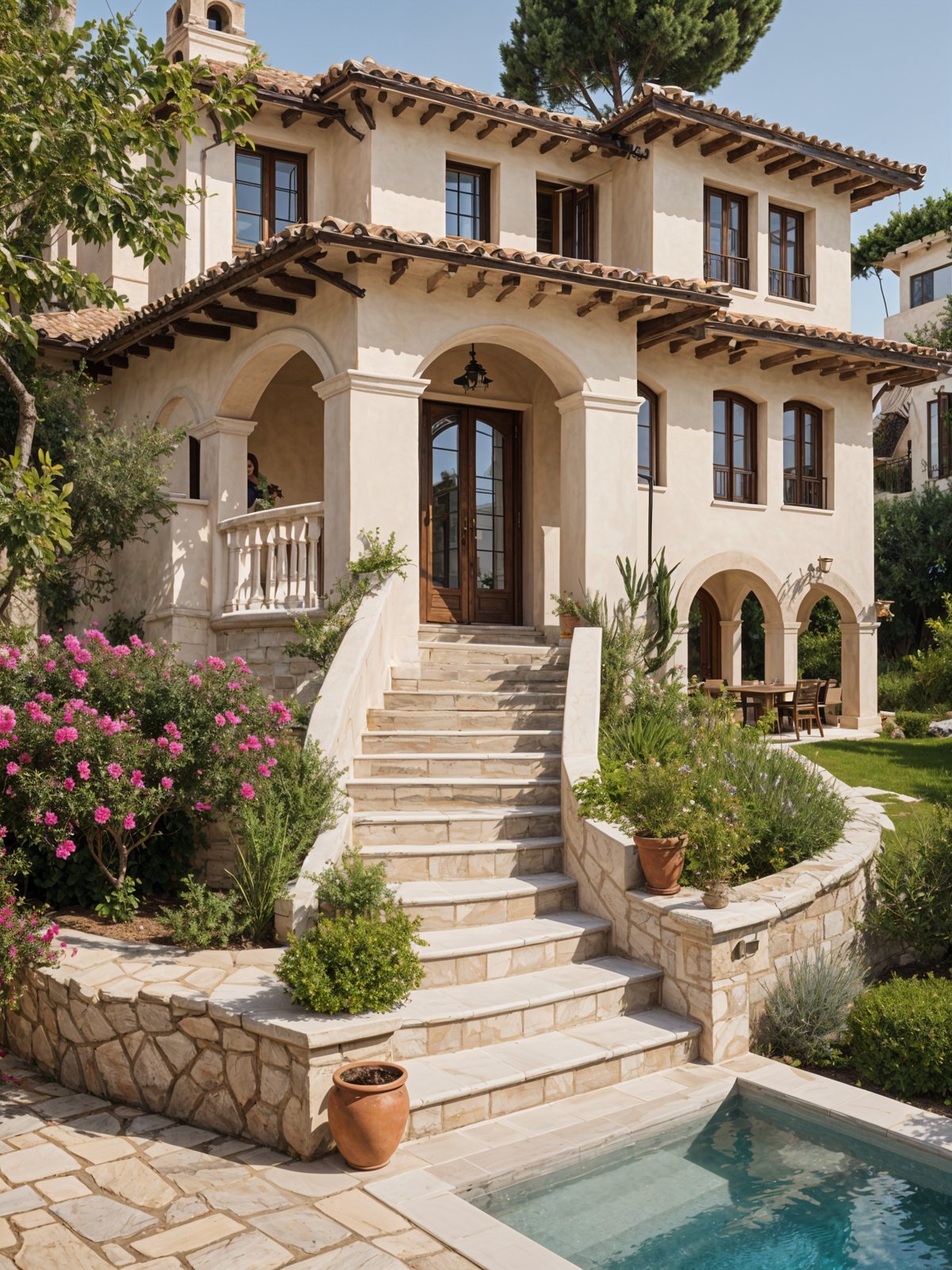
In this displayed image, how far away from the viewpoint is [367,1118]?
547 cm

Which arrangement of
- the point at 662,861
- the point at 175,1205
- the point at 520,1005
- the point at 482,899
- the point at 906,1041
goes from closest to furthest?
1. the point at 175,1205
2. the point at 520,1005
3. the point at 906,1041
4. the point at 662,861
5. the point at 482,899

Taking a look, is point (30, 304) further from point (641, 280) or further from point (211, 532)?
point (641, 280)

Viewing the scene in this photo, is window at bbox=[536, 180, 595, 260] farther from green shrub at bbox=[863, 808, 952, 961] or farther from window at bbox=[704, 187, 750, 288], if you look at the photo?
green shrub at bbox=[863, 808, 952, 961]

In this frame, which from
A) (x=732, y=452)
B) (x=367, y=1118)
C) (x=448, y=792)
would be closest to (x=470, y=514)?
(x=732, y=452)

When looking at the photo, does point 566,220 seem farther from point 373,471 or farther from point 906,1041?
point 906,1041

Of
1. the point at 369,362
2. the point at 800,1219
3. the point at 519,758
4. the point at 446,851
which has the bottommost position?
the point at 800,1219

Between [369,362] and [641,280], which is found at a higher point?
[641,280]

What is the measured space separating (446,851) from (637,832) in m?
1.46

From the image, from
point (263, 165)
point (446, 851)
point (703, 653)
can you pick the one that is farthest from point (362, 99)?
point (703, 653)

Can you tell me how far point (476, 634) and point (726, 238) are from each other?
337 inches

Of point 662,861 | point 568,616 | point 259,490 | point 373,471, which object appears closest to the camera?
point 662,861

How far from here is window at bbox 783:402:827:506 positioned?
17938mm

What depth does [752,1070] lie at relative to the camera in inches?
275

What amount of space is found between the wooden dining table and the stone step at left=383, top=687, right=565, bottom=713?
6425mm
